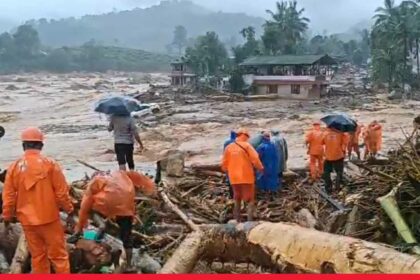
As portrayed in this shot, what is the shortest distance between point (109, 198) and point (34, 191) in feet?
2.47

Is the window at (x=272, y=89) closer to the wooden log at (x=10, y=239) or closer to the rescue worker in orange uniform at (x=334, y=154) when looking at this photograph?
the rescue worker in orange uniform at (x=334, y=154)

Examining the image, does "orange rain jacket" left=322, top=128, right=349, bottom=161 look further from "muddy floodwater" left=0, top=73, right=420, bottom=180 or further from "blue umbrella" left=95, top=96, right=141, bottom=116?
"muddy floodwater" left=0, top=73, right=420, bottom=180

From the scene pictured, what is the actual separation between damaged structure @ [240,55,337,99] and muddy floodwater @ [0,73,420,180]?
2432 mm

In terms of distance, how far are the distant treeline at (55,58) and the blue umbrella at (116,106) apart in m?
92.6

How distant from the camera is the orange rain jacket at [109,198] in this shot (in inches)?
230

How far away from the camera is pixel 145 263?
242 inches

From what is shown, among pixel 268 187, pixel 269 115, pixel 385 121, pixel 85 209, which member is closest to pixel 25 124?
pixel 269 115

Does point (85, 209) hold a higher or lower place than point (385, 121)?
higher

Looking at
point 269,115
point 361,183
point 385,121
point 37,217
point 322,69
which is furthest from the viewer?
point 322,69

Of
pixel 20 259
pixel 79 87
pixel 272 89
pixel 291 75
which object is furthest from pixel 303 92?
pixel 20 259

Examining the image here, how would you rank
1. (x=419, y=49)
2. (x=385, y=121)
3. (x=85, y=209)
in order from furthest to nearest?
1. (x=419, y=49)
2. (x=385, y=121)
3. (x=85, y=209)

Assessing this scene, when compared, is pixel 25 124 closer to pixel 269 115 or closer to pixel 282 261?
pixel 269 115

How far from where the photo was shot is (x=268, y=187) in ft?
31.1

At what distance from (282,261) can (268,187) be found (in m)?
4.01
